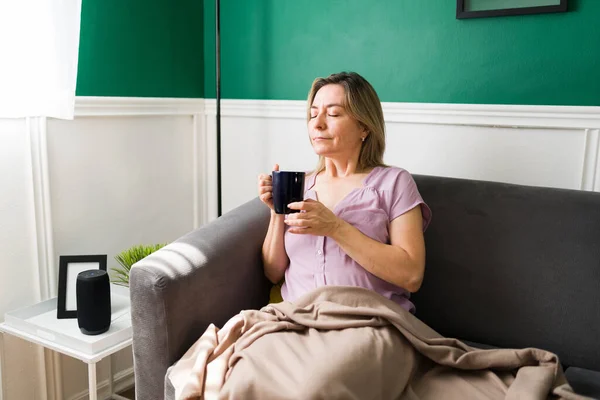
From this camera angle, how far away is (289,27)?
7.13 feet

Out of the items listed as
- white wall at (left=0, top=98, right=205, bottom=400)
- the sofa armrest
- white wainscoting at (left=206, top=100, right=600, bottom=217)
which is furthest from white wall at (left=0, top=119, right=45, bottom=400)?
white wainscoting at (left=206, top=100, right=600, bottom=217)

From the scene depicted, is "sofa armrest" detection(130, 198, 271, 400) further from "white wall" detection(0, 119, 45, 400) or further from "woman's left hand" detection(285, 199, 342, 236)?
"white wall" detection(0, 119, 45, 400)

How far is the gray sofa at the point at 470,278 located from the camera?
4.28 feet

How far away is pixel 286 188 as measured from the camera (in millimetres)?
1280

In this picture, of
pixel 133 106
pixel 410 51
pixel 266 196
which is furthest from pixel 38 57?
pixel 410 51

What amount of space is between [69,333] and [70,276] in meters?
0.20

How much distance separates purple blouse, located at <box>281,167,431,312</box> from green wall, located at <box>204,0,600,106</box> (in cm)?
57

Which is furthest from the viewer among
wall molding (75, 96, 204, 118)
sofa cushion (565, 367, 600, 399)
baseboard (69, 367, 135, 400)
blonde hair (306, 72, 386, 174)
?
baseboard (69, 367, 135, 400)

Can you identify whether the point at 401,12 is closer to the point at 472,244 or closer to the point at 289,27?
the point at 289,27

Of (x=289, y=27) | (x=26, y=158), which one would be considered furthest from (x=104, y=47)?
(x=289, y=27)

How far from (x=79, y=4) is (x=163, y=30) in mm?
554

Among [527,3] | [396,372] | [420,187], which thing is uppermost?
[527,3]

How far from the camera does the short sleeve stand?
4.73ft

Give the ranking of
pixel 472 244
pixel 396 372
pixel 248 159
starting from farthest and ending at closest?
pixel 248 159 → pixel 472 244 → pixel 396 372
